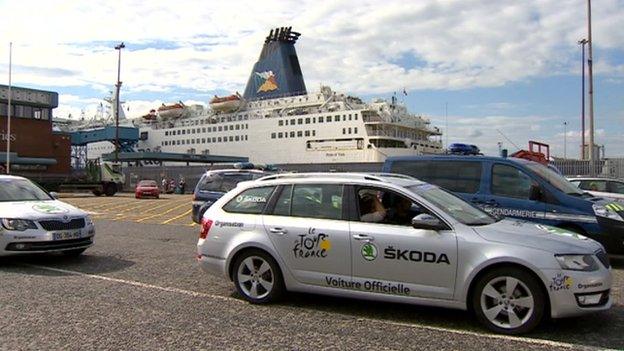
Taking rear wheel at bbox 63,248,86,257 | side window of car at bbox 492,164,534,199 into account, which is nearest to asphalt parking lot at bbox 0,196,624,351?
rear wheel at bbox 63,248,86,257

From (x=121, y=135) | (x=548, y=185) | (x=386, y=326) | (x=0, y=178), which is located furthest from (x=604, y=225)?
(x=121, y=135)

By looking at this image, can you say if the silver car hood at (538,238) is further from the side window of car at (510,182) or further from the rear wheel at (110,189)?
the rear wheel at (110,189)

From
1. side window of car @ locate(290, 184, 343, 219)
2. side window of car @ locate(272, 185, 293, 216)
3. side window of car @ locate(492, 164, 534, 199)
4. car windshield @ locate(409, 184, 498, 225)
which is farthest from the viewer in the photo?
side window of car @ locate(492, 164, 534, 199)

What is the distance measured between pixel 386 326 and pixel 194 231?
972 cm

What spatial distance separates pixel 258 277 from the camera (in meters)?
6.36

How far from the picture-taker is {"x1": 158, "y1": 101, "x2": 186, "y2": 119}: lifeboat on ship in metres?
76.6

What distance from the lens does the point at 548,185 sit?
911 centimetres

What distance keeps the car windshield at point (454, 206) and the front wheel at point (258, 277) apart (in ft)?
5.81

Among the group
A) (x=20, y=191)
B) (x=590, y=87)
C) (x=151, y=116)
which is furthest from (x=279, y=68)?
(x=20, y=191)

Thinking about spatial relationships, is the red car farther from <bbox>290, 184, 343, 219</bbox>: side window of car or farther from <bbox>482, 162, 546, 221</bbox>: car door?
<bbox>290, 184, 343, 219</bbox>: side window of car

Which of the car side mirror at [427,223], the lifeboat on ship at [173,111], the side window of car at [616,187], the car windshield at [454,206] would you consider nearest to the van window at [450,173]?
the car windshield at [454,206]

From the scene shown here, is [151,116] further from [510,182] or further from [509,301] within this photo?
[509,301]

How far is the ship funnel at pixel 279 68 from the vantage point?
212 feet

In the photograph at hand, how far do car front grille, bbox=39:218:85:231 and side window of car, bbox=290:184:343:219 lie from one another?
14.8ft
